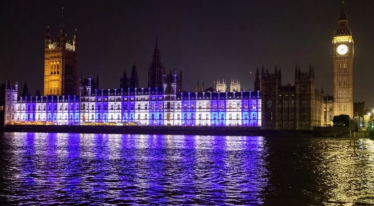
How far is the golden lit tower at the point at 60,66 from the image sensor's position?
7052 inches

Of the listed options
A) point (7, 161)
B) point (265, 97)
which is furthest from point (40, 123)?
point (7, 161)

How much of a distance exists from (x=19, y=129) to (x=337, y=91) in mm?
96963

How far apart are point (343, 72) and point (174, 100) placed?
49.9 meters

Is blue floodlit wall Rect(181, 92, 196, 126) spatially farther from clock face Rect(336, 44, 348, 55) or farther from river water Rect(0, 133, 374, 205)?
river water Rect(0, 133, 374, 205)

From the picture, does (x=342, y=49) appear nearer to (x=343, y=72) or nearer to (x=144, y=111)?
(x=343, y=72)

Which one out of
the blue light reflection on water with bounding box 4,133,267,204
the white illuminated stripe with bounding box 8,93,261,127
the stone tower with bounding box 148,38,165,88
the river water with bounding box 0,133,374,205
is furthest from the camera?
the stone tower with bounding box 148,38,165,88

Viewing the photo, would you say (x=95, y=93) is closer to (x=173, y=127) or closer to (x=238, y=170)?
(x=173, y=127)

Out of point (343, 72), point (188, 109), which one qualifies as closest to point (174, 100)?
point (188, 109)

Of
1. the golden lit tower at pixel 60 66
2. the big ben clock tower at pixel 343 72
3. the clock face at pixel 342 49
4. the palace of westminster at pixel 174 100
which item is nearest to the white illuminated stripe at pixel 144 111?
the palace of westminster at pixel 174 100

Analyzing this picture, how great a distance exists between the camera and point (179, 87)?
16000cm

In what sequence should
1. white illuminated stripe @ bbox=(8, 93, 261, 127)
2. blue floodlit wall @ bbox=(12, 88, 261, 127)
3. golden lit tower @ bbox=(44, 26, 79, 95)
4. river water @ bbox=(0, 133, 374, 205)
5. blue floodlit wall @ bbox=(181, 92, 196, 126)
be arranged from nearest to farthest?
1. river water @ bbox=(0, 133, 374, 205)
2. blue floodlit wall @ bbox=(12, 88, 261, 127)
3. white illuminated stripe @ bbox=(8, 93, 261, 127)
4. blue floodlit wall @ bbox=(181, 92, 196, 126)
5. golden lit tower @ bbox=(44, 26, 79, 95)

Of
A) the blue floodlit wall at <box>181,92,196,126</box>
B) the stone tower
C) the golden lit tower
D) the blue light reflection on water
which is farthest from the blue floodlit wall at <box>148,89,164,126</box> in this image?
the blue light reflection on water

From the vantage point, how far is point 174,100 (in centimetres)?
15262

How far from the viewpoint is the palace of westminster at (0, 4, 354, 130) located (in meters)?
133
